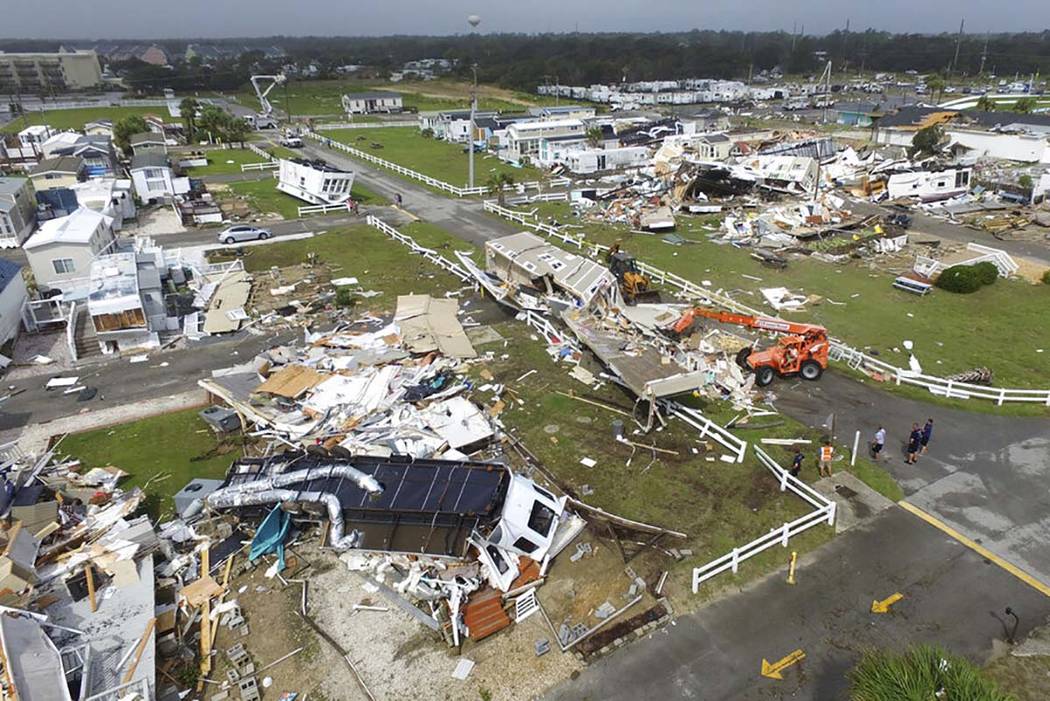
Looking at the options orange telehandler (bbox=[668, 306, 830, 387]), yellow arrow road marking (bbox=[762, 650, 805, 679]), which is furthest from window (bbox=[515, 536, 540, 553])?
orange telehandler (bbox=[668, 306, 830, 387])

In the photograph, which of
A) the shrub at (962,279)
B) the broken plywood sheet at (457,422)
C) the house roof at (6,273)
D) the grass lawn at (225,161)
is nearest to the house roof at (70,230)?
the house roof at (6,273)

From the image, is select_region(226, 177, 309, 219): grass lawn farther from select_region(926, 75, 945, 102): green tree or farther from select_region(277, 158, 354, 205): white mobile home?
select_region(926, 75, 945, 102): green tree

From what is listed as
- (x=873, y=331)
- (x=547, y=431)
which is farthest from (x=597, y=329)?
(x=873, y=331)

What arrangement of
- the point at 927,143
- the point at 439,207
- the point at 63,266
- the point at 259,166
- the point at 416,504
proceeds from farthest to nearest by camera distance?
the point at 259,166 → the point at 927,143 → the point at 439,207 → the point at 63,266 → the point at 416,504

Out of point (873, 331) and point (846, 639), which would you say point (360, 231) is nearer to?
point (873, 331)

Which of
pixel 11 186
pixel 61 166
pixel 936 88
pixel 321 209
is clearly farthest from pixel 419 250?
pixel 936 88

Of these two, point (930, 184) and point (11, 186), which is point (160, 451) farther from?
point (930, 184)

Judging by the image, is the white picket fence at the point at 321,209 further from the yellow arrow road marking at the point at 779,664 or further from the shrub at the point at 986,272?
the yellow arrow road marking at the point at 779,664
